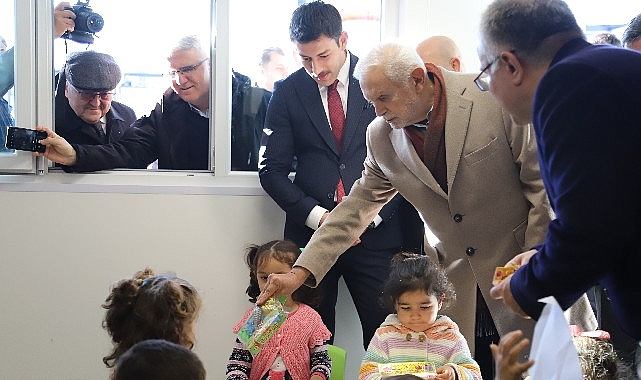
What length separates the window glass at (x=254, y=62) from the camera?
151 inches

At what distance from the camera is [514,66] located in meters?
1.63

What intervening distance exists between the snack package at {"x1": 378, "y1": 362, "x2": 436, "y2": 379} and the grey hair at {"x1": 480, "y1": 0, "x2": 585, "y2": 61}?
1.31 m

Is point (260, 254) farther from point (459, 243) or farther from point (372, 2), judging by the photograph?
point (372, 2)

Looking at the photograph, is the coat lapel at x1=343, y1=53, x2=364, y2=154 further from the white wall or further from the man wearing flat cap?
the man wearing flat cap

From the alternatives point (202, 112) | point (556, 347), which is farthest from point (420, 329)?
point (202, 112)

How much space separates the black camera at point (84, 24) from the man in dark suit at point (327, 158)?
2.73 feet

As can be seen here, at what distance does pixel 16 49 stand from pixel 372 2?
1.56 meters

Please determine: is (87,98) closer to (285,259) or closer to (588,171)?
(285,259)

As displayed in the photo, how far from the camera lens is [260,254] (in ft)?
9.86

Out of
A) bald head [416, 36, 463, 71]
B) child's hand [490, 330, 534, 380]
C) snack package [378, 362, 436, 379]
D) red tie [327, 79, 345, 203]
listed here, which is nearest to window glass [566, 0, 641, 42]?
bald head [416, 36, 463, 71]

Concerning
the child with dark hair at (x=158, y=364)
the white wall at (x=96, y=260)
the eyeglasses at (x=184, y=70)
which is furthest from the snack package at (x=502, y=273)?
the eyeglasses at (x=184, y=70)

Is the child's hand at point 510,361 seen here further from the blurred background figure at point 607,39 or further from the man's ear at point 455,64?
the blurred background figure at point 607,39

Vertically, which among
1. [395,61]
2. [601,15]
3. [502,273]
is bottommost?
[502,273]

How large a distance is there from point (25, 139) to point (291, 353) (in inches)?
60.0
